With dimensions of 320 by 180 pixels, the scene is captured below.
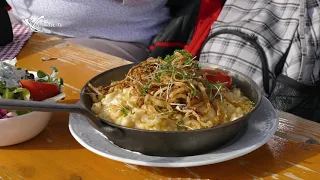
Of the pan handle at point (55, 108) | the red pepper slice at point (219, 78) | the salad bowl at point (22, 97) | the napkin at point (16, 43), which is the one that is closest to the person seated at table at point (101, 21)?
the napkin at point (16, 43)

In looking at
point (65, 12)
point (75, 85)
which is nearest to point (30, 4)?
point (65, 12)

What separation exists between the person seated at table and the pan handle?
1.02 metres

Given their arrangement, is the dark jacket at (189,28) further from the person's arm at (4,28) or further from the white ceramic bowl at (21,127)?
the white ceramic bowl at (21,127)

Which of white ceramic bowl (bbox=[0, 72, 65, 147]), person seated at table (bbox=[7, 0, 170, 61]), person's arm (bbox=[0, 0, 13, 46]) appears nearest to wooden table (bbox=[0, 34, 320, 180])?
white ceramic bowl (bbox=[0, 72, 65, 147])

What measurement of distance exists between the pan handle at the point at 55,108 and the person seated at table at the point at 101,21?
1017 millimetres

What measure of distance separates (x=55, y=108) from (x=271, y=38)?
40.7 inches

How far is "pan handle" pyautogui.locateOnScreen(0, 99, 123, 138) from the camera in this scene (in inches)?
31.9

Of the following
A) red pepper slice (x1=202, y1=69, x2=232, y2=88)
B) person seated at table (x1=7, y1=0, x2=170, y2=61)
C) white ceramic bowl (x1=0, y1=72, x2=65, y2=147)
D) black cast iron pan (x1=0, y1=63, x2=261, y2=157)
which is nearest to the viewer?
black cast iron pan (x1=0, y1=63, x2=261, y2=157)

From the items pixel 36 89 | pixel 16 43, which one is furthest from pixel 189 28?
pixel 36 89

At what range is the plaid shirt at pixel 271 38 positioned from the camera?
5.12ft

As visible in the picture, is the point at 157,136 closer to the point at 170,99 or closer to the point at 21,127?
the point at 170,99

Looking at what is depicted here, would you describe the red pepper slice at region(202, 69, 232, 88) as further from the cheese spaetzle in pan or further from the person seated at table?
the person seated at table

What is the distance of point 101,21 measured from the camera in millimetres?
1914

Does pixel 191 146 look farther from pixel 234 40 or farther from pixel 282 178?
pixel 234 40
